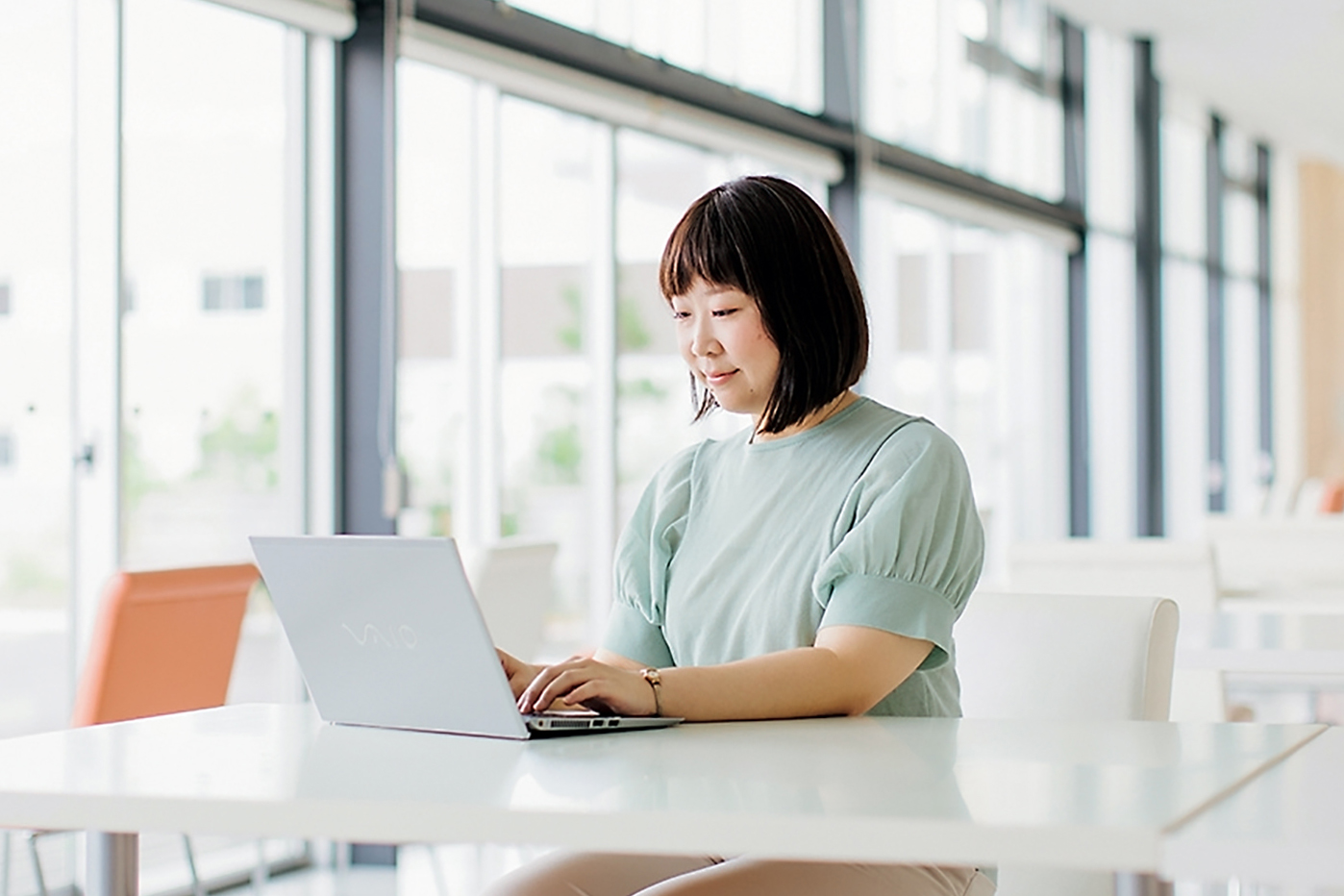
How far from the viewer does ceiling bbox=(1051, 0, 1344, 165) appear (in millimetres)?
7801

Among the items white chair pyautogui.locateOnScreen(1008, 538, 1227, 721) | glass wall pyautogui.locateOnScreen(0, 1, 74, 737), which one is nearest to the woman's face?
white chair pyautogui.locateOnScreen(1008, 538, 1227, 721)

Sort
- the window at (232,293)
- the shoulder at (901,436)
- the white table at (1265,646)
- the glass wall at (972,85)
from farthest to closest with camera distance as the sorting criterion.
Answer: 1. the glass wall at (972,85)
2. the window at (232,293)
3. the white table at (1265,646)
4. the shoulder at (901,436)

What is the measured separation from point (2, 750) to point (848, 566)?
0.73m

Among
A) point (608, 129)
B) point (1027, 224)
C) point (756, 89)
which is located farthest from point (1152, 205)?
point (608, 129)

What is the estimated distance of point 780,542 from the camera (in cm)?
159

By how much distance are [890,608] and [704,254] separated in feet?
1.30

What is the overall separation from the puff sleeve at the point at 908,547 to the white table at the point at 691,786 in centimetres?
10

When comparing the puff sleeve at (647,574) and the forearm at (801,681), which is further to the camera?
the puff sleeve at (647,574)

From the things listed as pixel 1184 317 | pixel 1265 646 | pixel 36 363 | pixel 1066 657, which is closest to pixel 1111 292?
pixel 1184 317

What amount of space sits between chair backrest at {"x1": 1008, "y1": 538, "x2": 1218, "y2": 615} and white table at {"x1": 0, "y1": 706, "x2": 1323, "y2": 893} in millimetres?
1546

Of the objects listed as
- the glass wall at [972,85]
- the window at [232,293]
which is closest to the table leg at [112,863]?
the window at [232,293]

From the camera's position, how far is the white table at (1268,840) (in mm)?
852

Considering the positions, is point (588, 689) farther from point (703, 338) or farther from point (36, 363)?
point (36, 363)

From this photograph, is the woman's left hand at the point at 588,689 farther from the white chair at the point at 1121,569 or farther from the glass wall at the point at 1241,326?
the glass wall at the point at 1241,326
